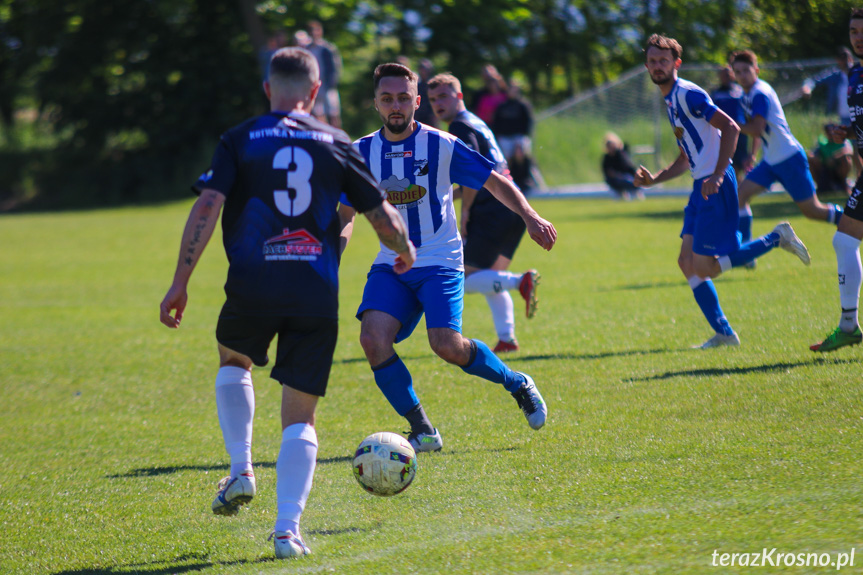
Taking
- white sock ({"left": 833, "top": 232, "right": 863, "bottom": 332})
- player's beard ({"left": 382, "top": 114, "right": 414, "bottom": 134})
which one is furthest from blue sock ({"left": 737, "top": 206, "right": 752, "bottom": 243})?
player's beard ({"left": 382, "top": 114, "right": 414, "bottom": 134})

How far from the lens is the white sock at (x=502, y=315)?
794 centimetres

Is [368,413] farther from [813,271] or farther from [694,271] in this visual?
[813,271]

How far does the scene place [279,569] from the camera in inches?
144

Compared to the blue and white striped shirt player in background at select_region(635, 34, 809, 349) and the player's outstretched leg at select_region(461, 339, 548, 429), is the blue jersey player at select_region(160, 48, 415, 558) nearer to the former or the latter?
the player's outstretched leg at select_region(461, 339, 548, 429)

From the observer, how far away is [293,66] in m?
3.87

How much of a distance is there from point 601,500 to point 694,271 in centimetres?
362

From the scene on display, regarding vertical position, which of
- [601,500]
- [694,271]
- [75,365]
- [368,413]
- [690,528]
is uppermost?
[690,528]

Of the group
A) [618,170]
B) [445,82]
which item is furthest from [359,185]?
[618,170]

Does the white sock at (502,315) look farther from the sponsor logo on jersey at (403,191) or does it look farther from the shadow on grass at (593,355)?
the sponsor logo on jersey at (403,191)

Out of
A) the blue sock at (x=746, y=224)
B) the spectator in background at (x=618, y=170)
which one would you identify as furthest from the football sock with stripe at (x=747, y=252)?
the spectator in background at (x=618, y=170)

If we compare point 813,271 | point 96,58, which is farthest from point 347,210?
point 96,58

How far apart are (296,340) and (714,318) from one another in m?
4.32

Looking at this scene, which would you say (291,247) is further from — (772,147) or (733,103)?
(733,103)

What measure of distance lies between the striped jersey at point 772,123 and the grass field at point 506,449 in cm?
142
